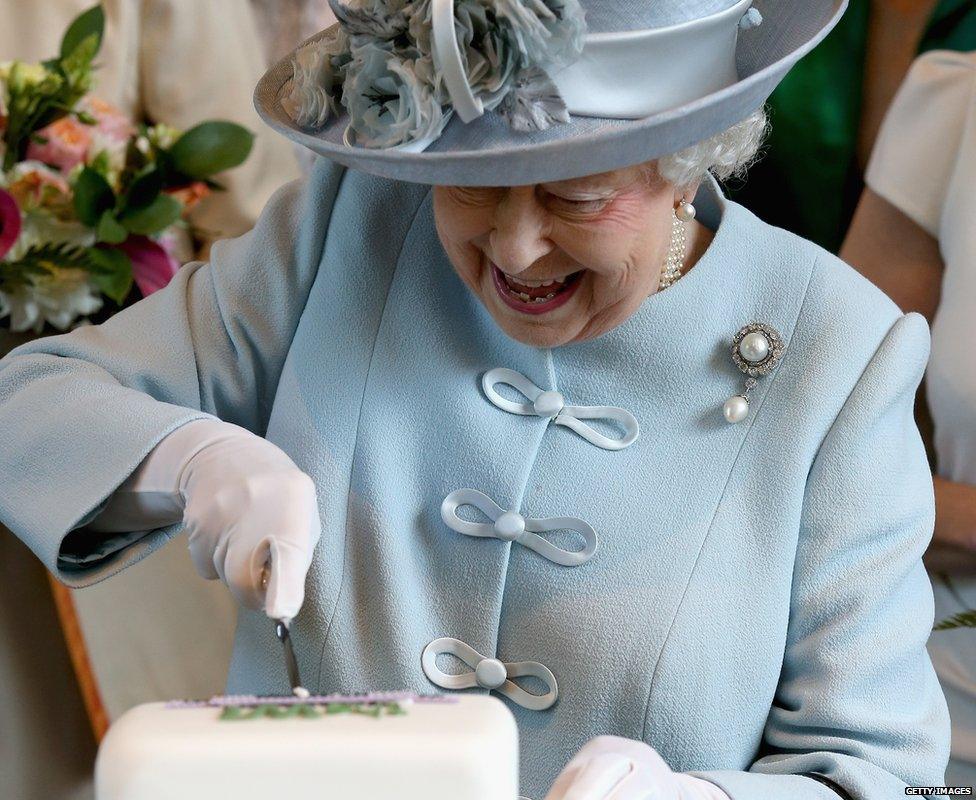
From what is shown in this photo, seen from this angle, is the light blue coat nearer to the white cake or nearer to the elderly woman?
the elderly woman

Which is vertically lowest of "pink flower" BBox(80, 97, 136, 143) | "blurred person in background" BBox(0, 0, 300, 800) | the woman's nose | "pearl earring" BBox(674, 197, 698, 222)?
"blurred person in background" BBox(0, 0, 300, 800)

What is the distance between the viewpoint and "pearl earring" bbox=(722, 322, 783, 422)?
1472 millimetres

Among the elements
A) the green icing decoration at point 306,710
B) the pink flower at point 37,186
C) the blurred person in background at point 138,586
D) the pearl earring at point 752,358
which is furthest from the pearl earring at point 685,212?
the blurred person in background at point 138,586

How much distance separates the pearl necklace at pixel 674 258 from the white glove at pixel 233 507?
471 millimetres

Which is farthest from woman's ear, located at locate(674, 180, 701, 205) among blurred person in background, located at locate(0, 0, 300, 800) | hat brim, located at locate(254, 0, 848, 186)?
blurred person in background, located at locate(0, 0, 300, 800)

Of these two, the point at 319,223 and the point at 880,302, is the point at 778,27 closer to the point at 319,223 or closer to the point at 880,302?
the point at 880,302

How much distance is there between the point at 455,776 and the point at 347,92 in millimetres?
677

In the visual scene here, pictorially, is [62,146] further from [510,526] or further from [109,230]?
[510,526]

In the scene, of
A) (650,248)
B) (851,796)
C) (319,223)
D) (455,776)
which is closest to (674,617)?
→ (851,796)

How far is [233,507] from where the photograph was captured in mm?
1352

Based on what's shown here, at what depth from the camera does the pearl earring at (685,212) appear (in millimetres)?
1521

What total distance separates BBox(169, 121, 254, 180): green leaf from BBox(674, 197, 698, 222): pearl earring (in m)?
1.05

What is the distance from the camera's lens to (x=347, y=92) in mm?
1321

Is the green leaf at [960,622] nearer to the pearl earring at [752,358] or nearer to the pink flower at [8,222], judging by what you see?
the pearl earring at [752,358]
